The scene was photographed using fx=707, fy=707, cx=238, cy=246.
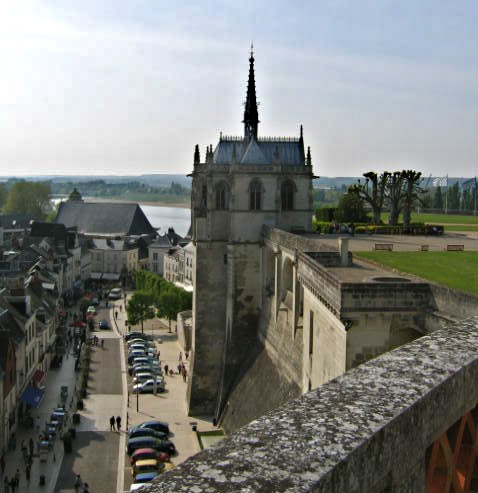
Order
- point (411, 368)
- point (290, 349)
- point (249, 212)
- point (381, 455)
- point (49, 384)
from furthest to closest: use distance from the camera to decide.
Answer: point (49, 384)
point (249, 212)
point (290, 349)
point (411, 368)
point (381, 455)

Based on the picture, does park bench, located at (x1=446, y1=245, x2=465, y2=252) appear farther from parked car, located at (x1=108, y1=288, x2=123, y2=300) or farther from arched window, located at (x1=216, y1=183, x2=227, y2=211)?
parked car, located at (x1=108, y1=288, x2=123, y2=300)

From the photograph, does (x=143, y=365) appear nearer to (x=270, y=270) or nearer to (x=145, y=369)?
(x=145, y=369)

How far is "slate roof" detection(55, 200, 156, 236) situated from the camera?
112 metres

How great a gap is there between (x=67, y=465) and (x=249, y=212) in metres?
15.3

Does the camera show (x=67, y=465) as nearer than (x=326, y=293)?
No

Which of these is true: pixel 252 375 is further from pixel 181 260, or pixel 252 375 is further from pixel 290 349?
pixel 181 260

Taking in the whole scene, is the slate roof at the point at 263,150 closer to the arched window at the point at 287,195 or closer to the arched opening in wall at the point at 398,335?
the arched window at the point at 287,195

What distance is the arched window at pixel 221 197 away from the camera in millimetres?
37781

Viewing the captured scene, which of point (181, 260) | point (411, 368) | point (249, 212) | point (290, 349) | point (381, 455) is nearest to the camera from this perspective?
point (381, 455)

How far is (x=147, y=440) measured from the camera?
102 ft

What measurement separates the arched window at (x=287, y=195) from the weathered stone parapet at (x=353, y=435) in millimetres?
30612

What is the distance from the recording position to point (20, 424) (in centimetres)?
3506

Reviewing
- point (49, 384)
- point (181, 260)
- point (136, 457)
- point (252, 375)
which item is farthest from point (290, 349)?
point (181, 260)

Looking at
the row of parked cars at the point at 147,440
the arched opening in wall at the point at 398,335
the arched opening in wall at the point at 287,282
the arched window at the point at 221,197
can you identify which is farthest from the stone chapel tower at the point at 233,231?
the arched opening in wall at the point at 398,335
